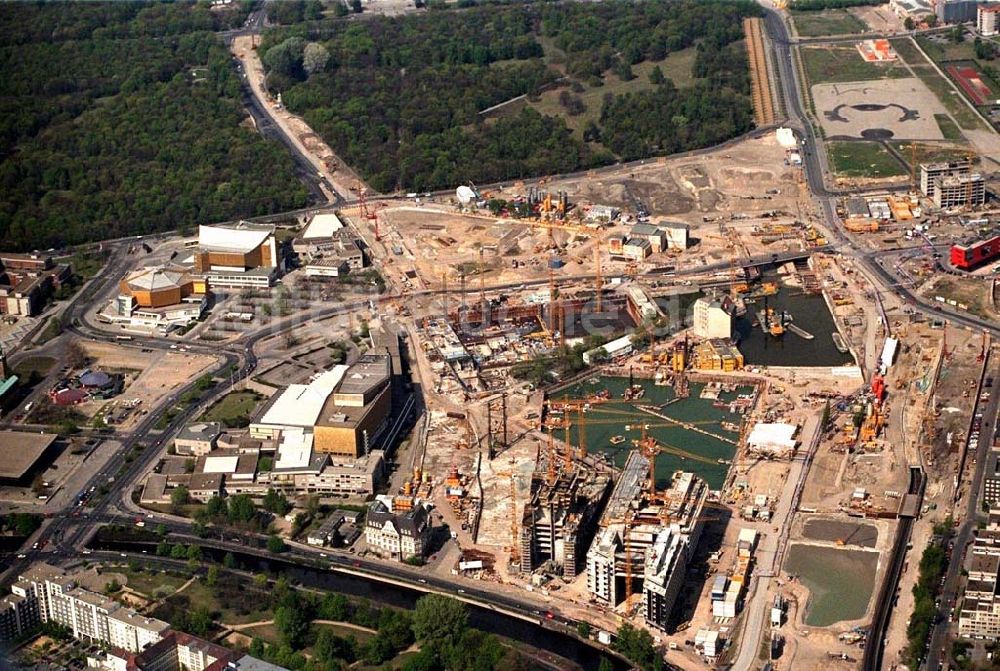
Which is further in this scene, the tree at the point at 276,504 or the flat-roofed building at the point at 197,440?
the flat-roofed building at the point at 197,440

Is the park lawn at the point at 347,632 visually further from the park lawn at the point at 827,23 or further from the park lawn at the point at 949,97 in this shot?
the park lawn at the point at 827,23

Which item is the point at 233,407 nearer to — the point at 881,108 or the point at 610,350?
the point at 610,350

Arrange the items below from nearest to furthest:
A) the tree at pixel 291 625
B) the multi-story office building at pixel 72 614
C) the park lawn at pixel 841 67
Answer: the multi-story office building at pixel 72 614
the tree at pixel 291 625
the park lawn at pixel 841 67

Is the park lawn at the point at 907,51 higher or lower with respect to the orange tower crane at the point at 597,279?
higher

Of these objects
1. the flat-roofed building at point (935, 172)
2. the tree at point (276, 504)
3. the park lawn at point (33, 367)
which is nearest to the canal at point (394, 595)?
the tree at point (276, 504)

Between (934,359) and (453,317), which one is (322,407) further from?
(934,359)

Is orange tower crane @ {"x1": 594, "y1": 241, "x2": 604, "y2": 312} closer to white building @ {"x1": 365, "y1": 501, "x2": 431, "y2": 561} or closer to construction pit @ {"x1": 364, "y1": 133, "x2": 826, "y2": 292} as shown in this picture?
construction pit @ {"x1": 364, "y1": 133, "x2": 826, "y2": 292}

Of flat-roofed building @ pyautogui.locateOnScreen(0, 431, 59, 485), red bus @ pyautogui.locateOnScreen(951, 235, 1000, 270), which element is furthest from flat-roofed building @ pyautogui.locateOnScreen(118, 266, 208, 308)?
red bus @ pyautogui.locateOnScreen(951, 235, 1000, 270)

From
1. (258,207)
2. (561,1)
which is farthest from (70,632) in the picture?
(561,1)
